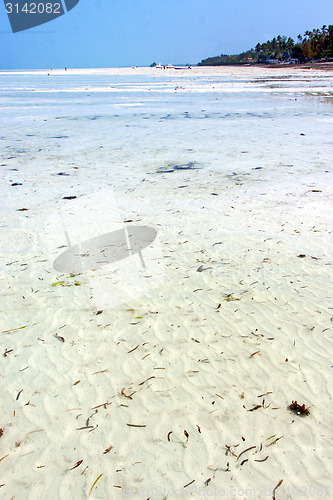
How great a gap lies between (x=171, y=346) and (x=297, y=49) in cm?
15360

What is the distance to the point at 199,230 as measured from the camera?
19.9 feet

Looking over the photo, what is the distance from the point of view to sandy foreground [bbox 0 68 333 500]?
2533 millimetres

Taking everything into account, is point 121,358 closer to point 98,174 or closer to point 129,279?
point 129,279

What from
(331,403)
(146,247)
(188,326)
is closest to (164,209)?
(146,247)

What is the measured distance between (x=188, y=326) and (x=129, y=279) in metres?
1.15

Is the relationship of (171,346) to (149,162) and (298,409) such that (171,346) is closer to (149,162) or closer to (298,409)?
(298,409)

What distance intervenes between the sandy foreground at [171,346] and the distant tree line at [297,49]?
122970mm

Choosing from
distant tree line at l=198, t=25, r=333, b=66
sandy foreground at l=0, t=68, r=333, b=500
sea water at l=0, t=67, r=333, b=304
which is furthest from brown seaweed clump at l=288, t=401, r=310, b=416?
distant tree line at l=198, t=25, r=333, b=66

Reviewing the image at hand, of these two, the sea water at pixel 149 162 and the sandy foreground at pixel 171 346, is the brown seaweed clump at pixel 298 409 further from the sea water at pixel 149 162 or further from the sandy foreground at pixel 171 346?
the sea water at pixel 149 162

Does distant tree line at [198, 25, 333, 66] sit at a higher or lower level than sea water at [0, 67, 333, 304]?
higher

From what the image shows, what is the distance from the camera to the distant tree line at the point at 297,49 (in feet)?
371

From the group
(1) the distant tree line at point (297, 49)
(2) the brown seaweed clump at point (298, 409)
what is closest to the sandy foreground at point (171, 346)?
(2) the brown seaweed clump at point (298, 409)

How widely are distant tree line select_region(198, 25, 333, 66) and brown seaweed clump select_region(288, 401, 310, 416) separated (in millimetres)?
126374

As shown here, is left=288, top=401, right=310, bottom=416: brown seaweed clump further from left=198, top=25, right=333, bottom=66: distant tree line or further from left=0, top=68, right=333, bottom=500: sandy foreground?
left=198, top=25, right=333, bottom=66: distant tree line
